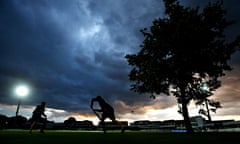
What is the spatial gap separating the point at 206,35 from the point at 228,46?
3252 millimetres

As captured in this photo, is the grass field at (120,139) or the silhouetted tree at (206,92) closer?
the grass field at (120,139)

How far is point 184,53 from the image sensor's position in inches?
859

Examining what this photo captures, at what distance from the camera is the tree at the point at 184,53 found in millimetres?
21859

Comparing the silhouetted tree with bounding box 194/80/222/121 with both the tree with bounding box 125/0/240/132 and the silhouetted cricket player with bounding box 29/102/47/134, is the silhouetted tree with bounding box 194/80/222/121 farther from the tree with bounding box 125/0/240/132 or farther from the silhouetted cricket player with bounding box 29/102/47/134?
the silhouetted cricket player with bounding box 29/102/47/134

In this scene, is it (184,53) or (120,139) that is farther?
(184,53)

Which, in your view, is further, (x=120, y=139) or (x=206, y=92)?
(x=206, y=92)

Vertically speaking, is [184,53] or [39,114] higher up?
[184,53]

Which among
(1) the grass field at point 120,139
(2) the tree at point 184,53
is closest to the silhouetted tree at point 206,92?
(2) the tree at point 184,53

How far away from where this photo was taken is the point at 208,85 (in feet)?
87.2

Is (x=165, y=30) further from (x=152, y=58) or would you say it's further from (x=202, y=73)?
(x=202, y=73)

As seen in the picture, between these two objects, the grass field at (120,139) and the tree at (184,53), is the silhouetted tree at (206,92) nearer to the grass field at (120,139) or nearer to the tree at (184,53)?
the tree at (184,53)

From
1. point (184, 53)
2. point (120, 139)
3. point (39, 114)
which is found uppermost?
point (184, 53)

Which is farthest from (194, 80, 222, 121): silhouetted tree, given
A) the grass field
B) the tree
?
the grass field

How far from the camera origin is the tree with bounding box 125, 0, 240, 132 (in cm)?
2186
